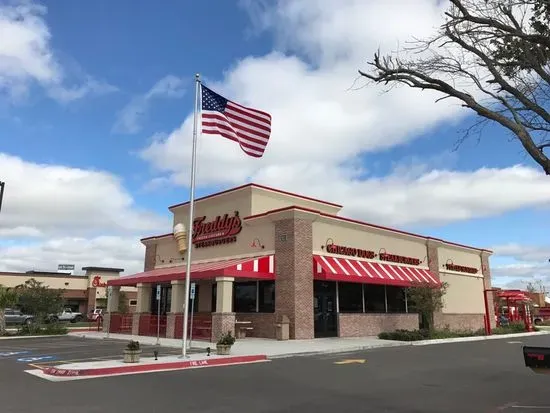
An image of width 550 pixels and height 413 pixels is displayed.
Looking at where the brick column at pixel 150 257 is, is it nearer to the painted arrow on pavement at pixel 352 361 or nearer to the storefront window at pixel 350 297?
the storefront window at pixel 350 297

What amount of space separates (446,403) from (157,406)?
5.36 metres

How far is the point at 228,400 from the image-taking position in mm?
10047

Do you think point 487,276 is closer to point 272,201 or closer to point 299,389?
point 272,201

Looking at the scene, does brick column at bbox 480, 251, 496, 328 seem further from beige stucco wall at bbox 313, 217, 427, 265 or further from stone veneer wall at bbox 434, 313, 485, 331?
beige stucco wall at bbox 313, 217, 427, 265

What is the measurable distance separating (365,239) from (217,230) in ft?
28.5

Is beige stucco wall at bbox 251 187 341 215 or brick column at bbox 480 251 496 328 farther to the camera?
brick column at bbox 480 251 496 328

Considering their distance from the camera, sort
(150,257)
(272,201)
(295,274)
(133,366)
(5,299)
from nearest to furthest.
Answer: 1. (133,366)
2. (295,274)
3. (272,201)
4. (5,299)
5. (150,257)

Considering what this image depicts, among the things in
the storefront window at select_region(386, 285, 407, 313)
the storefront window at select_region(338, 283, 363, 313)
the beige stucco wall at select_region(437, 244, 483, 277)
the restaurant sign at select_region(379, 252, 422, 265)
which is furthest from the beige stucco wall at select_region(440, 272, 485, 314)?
the storefront window at select_region(338, 283, 363, 313)

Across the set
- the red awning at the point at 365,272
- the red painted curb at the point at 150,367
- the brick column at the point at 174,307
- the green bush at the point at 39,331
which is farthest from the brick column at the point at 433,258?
the green bush at the point at 39,331

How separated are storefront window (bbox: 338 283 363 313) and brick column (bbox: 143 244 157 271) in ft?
47.3

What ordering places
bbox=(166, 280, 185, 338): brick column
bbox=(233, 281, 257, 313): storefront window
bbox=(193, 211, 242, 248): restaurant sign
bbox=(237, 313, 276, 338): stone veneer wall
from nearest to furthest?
bbox=(237, 313, 276, 338): stone veneer wall
bbox=(166, 280, 185, 338): brick column
bbox=(233, 281, 257, 313): storefront window
bbox=(193, 211, 242, 248): restaurant sign

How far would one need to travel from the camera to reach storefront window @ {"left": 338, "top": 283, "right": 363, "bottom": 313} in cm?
2831

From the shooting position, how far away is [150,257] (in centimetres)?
3684

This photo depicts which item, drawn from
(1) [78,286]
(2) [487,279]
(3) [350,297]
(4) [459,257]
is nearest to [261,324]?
(3) [350,297]
